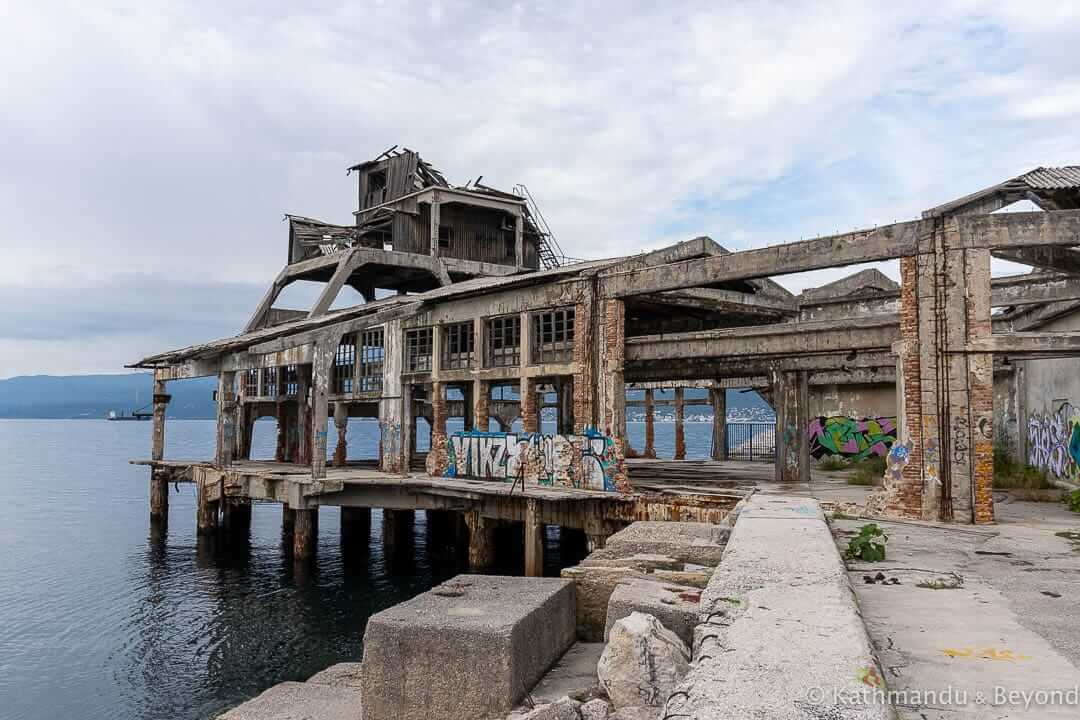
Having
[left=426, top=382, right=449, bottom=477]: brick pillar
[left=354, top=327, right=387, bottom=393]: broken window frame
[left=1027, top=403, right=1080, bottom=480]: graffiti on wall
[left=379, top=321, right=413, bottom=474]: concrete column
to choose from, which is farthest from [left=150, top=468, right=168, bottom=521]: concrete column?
[left=1027, top=403, right=1080, bottom=480]: graffiti on wall

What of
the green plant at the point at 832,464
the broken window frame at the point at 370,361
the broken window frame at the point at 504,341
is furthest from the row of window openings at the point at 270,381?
the green plant at the point at 832,464

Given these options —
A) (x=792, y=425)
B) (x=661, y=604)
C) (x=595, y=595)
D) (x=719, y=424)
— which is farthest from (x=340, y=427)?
(x=661, y=604)

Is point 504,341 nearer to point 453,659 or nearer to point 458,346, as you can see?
point 458,346

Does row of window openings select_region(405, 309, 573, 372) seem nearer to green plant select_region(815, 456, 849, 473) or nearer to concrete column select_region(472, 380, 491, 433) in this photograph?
concrete column select_region(472, 380, 491, 433)

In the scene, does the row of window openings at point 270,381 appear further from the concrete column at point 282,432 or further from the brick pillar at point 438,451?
the brick pillar at point 438,451

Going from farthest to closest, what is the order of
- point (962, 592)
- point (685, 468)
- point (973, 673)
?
point (685, 468) < point (962, 592) < point (973, 673)

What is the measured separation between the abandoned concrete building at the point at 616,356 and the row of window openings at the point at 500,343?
0.25 ft

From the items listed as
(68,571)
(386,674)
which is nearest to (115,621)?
(68,571)

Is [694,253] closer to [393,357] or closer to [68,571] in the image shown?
[393,357]

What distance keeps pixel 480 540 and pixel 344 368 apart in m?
13.8

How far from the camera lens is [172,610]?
2103cm

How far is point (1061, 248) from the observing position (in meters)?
17.3

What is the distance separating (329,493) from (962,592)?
20.5 m

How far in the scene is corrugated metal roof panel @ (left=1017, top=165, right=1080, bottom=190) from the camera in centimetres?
1582
